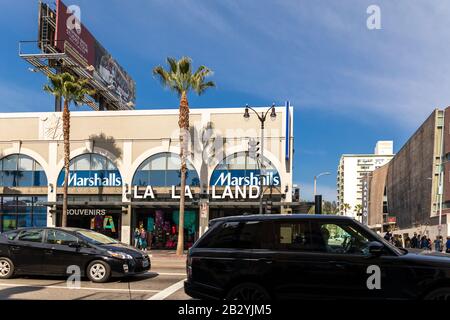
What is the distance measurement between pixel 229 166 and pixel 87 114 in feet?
33.6

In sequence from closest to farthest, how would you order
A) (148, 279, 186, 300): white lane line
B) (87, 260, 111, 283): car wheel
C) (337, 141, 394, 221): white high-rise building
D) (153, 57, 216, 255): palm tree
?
1. (148, 279, 186, 300): white lane line
2. (87, 260, 111, 283): car wheel
3. (153, 57, 216, 255): palm tree
4. (337, 141, 394, 221): white high-rise building

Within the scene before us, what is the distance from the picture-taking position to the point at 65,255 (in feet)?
38.7

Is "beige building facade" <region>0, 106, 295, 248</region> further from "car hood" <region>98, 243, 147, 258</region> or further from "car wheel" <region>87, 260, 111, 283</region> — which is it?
"car wheel" <region>87, 260, 111, 283</region>

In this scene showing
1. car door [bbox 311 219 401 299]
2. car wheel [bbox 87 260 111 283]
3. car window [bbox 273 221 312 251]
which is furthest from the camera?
car wheel [bbox 87 260 111 283]

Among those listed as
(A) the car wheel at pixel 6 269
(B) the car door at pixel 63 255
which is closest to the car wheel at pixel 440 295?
(B) the car door at pixel 63 255

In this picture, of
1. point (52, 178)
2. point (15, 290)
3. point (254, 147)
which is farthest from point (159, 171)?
point (15, 290)

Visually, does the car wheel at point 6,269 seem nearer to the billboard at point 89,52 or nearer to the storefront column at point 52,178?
the storefront column at point 52,178

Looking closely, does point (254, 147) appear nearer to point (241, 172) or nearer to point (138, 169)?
point (241, 172)

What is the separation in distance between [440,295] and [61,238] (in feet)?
30.1

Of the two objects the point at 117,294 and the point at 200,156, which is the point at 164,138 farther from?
the point at 117,294

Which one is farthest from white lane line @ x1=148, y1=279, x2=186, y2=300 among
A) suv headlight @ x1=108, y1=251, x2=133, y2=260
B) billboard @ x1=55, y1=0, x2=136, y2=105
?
billboard @ x1=55, y1=0, x2=136, y2=105

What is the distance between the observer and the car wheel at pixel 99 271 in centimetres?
1148

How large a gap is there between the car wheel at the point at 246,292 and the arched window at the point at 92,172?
80.7 feet

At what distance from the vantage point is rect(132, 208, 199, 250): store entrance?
29.9 metres
